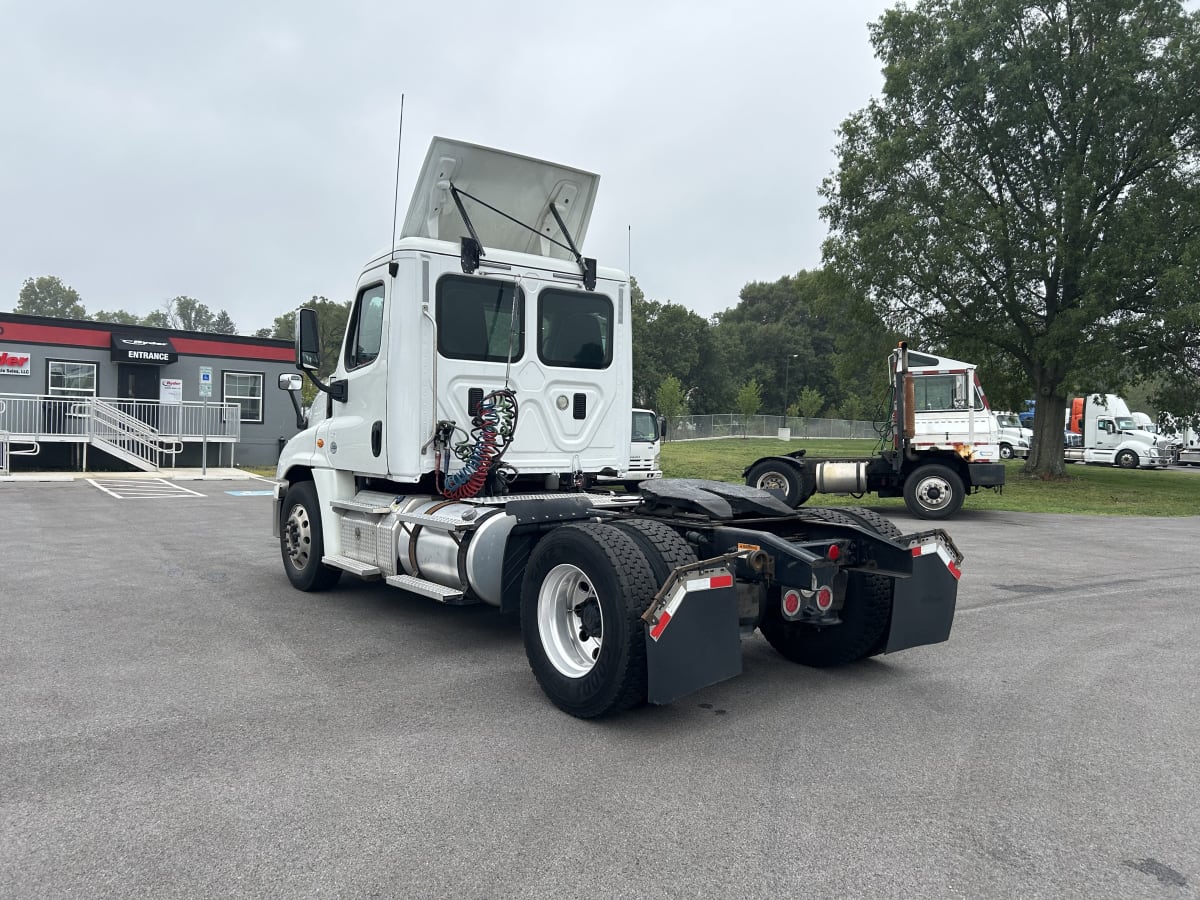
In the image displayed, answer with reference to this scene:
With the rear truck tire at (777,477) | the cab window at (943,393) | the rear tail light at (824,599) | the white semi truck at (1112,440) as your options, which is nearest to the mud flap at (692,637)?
the rear tail light at (824,599)

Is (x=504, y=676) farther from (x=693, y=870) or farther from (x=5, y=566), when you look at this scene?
(x=5, y=566)

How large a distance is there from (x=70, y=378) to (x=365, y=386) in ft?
83.9

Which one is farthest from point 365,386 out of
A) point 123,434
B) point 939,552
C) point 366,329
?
point 123,434

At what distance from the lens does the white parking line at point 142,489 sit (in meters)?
17.6

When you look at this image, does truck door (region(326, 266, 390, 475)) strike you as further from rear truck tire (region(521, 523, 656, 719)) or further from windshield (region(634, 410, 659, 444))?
windshield (region(634, 410, 659, 444))

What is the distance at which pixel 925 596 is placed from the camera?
16.9 ft

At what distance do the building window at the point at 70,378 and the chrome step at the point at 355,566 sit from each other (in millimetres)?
24825

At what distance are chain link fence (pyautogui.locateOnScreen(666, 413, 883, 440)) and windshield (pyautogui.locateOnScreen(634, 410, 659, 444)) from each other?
121ft

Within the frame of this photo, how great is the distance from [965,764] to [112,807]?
3.61 m

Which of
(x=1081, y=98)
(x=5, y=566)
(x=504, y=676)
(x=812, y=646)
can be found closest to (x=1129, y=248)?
(x=1081, y=98)

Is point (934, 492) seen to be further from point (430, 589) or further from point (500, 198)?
point (430, 589)

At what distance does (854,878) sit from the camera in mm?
2934

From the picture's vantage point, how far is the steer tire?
3450cm

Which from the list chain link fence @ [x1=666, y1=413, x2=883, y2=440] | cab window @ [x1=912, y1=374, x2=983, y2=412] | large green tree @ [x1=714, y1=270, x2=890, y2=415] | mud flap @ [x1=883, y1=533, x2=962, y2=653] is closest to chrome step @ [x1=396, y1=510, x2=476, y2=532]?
mud flap @ [x1=883, y1=533, x2=962, y2=653]
